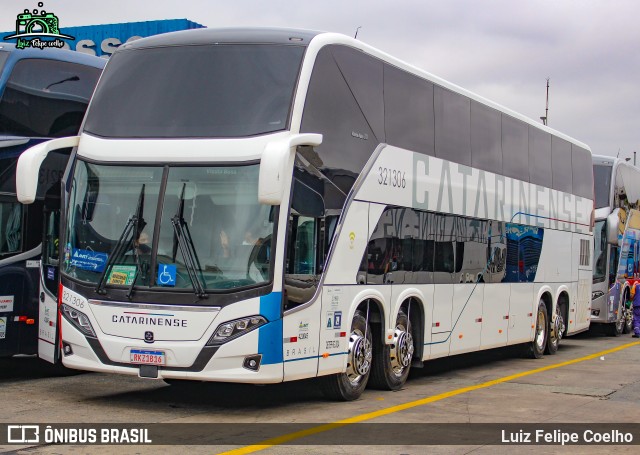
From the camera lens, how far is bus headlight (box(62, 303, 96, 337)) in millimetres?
11062

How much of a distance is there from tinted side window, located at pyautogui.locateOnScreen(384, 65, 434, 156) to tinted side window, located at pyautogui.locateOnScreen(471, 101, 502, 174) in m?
1.83

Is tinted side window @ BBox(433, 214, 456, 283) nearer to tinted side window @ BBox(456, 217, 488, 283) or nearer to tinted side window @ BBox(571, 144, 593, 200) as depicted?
tinted side window @ BBox(456, 217, 488, 283)

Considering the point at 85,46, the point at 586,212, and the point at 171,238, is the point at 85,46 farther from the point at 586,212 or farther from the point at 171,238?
the point at 171,238

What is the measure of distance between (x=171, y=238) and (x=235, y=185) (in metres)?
0.87

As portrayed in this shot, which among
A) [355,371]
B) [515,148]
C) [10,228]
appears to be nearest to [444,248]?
[355,371]

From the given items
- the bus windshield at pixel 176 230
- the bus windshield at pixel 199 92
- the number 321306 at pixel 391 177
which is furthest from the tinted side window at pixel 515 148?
the bus windshield at pixel 176 230

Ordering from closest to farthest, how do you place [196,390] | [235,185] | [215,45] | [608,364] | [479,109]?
[235,185] < [215,45] < [196,390] < [479,109] < [608,364]

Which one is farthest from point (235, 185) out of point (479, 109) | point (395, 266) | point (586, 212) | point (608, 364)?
point (586, 212)

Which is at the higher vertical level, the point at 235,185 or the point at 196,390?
the point at 235,185

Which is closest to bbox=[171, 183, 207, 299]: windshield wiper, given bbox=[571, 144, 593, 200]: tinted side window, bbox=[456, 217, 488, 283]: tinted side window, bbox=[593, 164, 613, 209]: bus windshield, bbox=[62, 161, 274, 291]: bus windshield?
bbox=[62, 161, 274, 291]: bus windshield

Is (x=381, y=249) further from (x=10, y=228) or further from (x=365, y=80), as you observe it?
(x=10, y=228)

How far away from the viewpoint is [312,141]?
1083 centimetres

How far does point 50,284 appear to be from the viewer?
13086mm

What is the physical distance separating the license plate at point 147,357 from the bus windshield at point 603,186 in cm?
1938
